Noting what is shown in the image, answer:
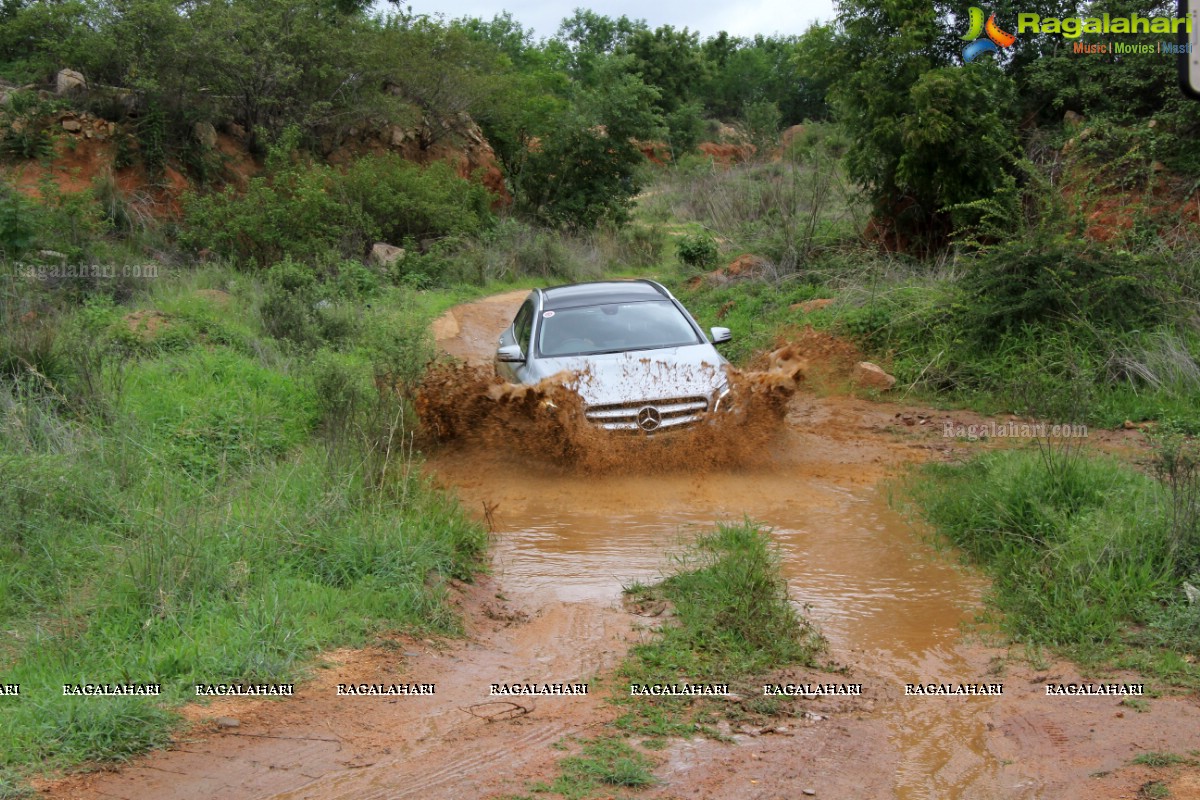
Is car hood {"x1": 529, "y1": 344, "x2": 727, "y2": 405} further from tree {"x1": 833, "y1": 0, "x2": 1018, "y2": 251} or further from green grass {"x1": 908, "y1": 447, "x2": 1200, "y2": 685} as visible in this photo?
tree {"x1": 833, "y1": 0, "x2": 1018, "y2": 251}

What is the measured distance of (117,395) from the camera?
855 centimetres

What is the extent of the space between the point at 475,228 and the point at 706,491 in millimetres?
17400

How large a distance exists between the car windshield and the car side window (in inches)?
8.5

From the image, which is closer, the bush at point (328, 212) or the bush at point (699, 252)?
the bush at point (328, 212)

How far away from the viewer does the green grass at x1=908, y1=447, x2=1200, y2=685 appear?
504 centimetres

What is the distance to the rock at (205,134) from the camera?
24453mm

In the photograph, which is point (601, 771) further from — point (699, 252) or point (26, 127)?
point (26, 127)

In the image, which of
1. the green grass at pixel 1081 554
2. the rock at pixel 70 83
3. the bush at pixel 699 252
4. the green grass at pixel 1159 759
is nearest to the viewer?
the green grass at pixel 1159 759

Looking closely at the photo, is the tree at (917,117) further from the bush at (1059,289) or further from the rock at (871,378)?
the rock at (871,378)

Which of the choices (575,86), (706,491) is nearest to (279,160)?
(575,86)

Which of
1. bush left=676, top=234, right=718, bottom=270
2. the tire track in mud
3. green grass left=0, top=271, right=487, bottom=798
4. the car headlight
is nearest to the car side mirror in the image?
green grass left=0, top=271, right=487, bottom=798

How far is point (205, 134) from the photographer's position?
81.0 ft

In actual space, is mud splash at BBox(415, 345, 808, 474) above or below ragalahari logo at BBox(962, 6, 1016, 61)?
below

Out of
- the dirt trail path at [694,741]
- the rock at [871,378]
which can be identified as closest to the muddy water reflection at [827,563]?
the dirt trail path at [694,741]
